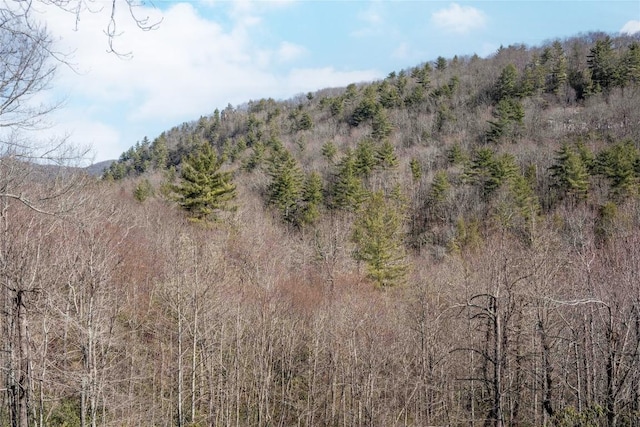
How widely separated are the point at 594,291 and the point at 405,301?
30.5 ft

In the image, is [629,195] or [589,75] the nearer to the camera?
[629,195]

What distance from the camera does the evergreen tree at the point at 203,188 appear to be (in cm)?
2691

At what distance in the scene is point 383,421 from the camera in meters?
16.8

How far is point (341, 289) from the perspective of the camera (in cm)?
2359

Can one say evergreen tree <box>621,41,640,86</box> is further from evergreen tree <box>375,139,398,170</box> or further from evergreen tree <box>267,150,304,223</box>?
evergreen tree <box>267,150,304,223</box>

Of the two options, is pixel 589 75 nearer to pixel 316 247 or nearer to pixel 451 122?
pixel 451 122

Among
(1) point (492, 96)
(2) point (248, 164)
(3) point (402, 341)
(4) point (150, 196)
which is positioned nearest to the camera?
(3) point (402, 341)

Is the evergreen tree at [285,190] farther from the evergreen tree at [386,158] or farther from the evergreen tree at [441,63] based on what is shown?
the evergreen tree at [441,63]

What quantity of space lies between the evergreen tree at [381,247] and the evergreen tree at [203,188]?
8.42m

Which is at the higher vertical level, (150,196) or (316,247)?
(150,196)

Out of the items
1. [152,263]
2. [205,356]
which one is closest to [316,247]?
[152,263]

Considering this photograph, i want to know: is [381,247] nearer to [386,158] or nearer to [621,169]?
[621,169]

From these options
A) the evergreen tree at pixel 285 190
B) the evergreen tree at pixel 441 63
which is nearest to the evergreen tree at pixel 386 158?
the evergreen tree at pixel 285 190

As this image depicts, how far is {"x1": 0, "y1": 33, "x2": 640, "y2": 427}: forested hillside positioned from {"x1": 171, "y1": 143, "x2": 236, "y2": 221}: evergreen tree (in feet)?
0.42
